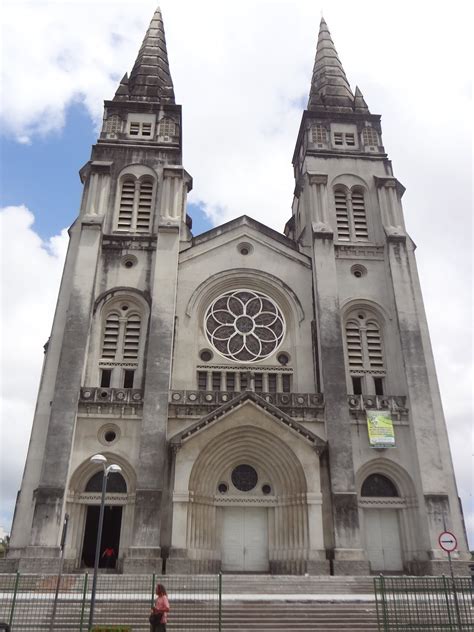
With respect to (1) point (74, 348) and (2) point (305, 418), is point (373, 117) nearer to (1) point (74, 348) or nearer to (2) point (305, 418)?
(2) point (305, 418)

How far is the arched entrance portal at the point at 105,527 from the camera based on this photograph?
68.0 ft

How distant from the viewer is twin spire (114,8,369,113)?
33.4 m

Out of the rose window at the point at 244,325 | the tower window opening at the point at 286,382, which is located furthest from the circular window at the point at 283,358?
the tower window opening at the point at 286,382

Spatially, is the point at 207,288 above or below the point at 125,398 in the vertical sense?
above

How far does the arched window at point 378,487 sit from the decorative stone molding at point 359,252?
11.0 meters

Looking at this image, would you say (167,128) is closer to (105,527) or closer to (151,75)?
(151,75)

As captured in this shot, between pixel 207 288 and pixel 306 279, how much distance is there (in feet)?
16.9

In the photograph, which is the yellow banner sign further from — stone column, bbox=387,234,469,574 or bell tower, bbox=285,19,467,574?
stone column, bbox=387,234,469,574

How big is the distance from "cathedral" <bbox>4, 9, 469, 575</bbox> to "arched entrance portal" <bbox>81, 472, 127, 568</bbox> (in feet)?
0.26

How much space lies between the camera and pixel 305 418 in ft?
74.3

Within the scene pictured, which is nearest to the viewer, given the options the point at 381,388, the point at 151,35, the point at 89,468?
the point at 89,468

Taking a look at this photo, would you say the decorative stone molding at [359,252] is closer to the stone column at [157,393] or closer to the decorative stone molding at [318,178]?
the decorative stone molding at [318,178]

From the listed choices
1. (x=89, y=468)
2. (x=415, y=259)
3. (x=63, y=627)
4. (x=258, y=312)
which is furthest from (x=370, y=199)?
(x=63, y=627)

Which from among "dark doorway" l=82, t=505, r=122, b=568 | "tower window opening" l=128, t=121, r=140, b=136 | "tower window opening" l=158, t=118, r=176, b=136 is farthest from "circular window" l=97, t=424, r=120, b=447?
"tower window opening" l=128, t=121, r=140, b=136
